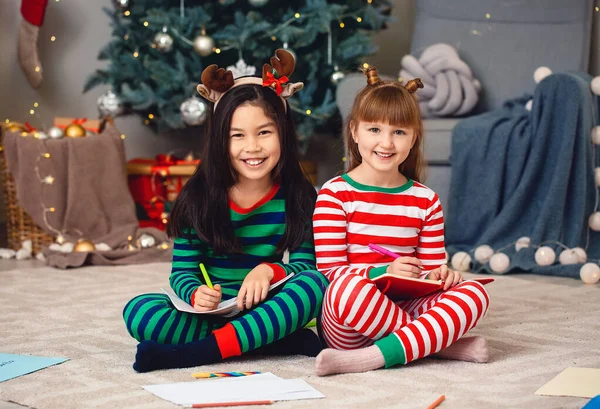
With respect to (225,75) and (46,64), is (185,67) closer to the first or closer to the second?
(46,64)

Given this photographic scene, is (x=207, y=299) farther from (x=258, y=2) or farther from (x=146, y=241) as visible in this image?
(x=258, y=2)

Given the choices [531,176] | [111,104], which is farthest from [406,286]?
[111,104]

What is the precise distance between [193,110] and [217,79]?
5.02 feet

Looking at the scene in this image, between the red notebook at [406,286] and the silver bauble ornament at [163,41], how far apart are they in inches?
69.0

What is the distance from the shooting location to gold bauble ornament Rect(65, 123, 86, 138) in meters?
2.74

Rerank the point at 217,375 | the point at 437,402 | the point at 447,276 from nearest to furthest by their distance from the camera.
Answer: the point at 437,402
the point at 217,375
the point at 447,276

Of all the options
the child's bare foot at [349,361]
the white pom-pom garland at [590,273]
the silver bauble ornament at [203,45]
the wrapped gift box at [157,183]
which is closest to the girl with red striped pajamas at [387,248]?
the child's bare foot at [349,361]

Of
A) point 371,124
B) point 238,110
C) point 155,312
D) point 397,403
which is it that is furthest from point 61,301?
point 397,403

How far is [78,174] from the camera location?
2.71 meters

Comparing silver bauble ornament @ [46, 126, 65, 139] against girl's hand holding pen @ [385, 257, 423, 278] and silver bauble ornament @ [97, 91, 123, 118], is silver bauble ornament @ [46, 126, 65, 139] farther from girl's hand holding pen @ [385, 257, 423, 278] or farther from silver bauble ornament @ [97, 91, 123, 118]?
girl's hand holding pen @ [385, 257, 423, 278]

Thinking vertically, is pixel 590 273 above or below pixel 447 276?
below

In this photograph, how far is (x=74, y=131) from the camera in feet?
9.01

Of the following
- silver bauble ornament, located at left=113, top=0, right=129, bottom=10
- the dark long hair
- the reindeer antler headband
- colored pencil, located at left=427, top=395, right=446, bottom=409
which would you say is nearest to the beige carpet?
colored pencil, located at left=427, top=395, right=446, bottom=409

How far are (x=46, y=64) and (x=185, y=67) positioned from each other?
0.71 metres
